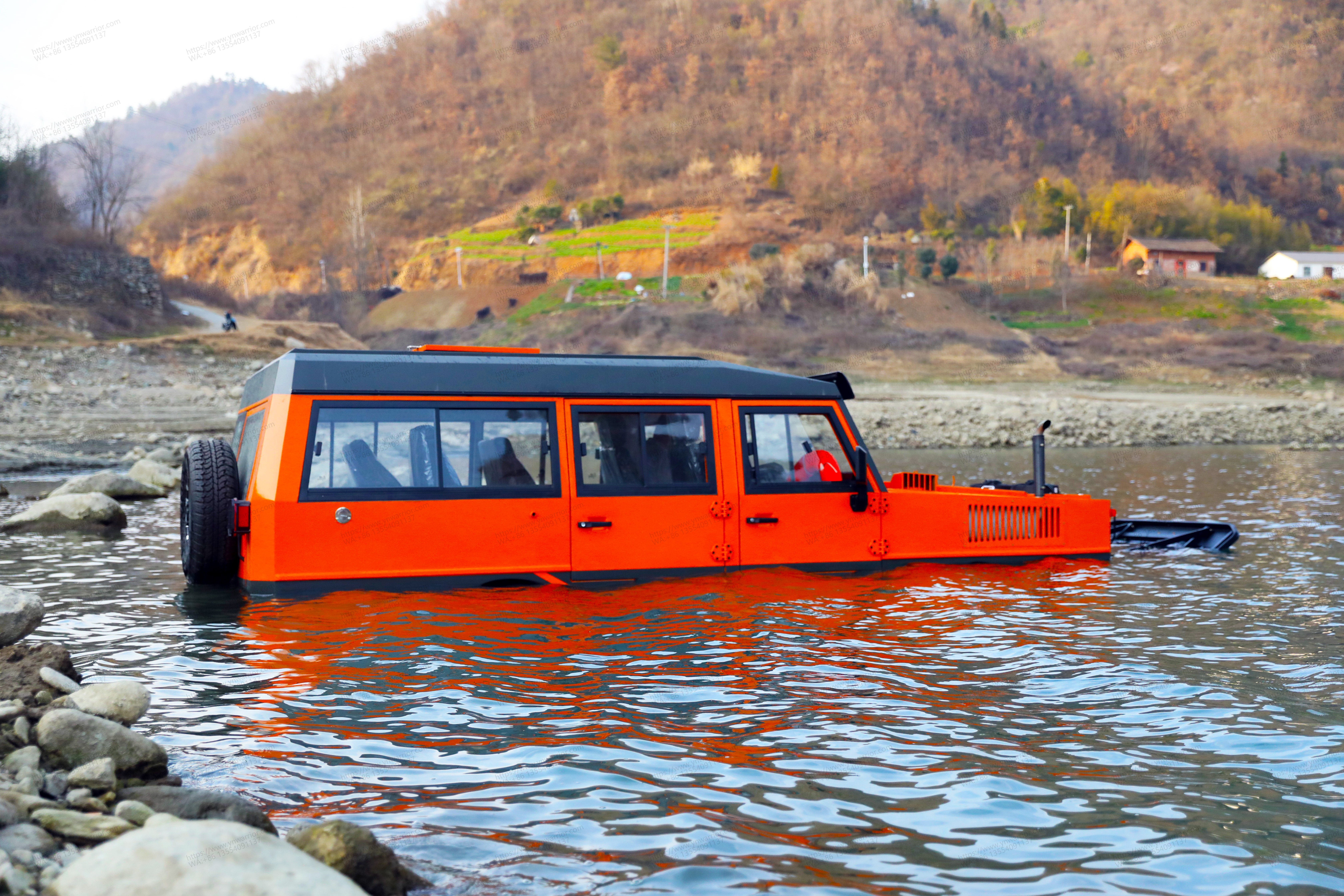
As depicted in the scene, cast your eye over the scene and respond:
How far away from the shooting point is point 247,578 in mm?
8039

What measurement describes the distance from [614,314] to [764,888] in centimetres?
6196

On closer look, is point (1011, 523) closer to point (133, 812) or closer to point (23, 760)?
point (133, 812)

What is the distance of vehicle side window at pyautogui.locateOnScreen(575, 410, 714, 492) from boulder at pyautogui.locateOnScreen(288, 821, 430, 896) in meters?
5.06

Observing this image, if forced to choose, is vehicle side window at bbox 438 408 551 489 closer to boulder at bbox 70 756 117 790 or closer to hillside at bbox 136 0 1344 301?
boulder at bbox 70 756 117 790

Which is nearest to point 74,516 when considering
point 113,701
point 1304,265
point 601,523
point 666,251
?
point 601,523

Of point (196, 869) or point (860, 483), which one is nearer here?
point (196, 869)

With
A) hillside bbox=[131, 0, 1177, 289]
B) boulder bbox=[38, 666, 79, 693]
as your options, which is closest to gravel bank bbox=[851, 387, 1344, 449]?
boulder bbox=[38, 666, 79, 693]

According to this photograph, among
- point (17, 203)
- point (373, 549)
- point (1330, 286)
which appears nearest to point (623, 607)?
point (373, 549)

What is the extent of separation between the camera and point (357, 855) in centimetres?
369

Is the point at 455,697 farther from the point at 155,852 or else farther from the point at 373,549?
the point at 155,852

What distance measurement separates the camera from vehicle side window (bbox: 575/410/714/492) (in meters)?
8.80

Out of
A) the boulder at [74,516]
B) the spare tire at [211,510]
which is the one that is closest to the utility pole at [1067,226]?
the boulder at [74,516]

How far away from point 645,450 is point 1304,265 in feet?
327

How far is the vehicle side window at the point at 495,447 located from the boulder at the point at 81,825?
455 centimetres
